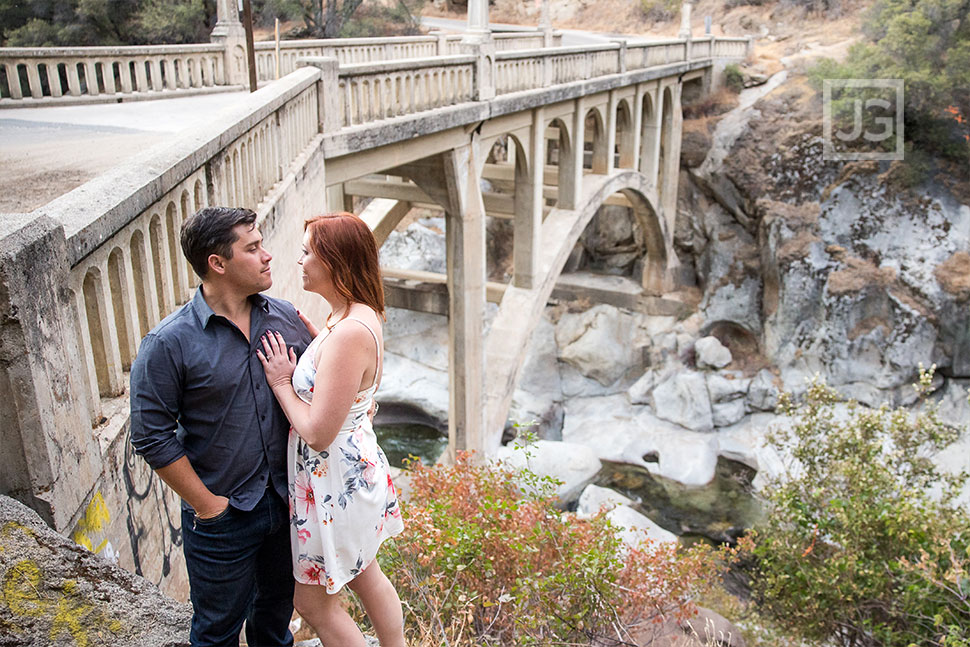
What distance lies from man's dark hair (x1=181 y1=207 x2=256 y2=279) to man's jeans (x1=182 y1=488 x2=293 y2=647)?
76 centimetres

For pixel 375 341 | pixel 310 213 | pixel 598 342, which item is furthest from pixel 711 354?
pixel 375 341

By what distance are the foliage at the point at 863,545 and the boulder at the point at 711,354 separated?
31.1 ft

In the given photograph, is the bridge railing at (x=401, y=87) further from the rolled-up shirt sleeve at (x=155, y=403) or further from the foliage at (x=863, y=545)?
the rolled-up shirt sleeve at (x=155, y=403)

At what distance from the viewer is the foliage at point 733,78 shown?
23.4 metres

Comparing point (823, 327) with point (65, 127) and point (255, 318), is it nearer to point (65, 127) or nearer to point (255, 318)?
point (65, 127)

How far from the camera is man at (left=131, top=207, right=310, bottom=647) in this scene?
233 centimetres

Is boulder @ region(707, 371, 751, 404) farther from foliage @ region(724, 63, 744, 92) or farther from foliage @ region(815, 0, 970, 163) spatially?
foliage @ region(724, 63, 744, 92)

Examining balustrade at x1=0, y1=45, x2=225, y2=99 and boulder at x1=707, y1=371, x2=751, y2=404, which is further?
boulder at x1=707, y1=371, x2=751, y2=404

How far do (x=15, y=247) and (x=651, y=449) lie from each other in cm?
1667

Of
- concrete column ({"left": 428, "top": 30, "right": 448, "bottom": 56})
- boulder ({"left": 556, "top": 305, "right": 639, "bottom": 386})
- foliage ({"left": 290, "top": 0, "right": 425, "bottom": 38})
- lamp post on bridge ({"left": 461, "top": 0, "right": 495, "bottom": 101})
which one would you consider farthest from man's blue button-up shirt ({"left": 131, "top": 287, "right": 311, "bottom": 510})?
foliage ({"left": 290, "top": 0, "right": 425, "bottom": 38})

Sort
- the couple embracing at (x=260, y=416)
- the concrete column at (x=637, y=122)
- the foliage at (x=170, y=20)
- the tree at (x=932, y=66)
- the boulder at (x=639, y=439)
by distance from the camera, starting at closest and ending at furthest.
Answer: the couple embracing at (x=260, y=416) → the boulder at (x=639, y=439) → the tree at (x=932, y=66) → the concrete column at (x=637, y=122) → the foliage at (x=170, y=20)

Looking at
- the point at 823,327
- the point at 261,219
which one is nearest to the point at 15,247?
the point at 261,219

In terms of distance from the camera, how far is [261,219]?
4828mm

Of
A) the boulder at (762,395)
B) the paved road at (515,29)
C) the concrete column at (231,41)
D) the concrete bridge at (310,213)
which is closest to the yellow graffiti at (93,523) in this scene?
the concrete bridge at (310,213)
